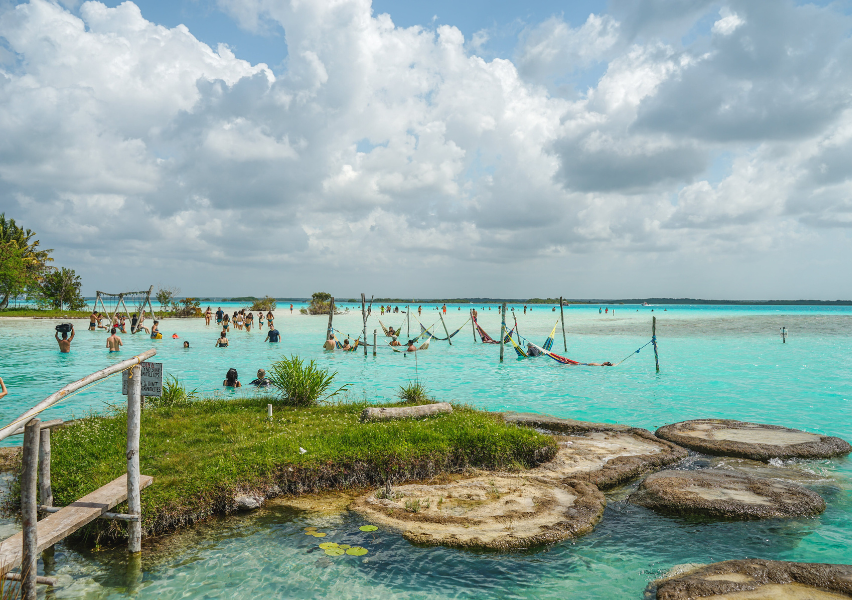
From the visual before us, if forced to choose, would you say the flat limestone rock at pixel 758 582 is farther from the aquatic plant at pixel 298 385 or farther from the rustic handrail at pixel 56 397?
the aquatic plant at pixel 298 385

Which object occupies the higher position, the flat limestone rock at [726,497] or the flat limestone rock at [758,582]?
the flat limestone rock at [758,582]

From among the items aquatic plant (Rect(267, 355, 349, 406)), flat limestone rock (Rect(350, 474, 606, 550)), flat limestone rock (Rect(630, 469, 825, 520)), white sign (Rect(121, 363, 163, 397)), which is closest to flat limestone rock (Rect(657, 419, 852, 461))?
flat limestone rock (Rect(630, 469, 825, 520))

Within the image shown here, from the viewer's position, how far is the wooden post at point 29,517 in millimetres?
4258

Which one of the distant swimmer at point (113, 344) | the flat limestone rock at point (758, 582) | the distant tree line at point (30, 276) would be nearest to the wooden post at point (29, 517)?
the flat limestone rock at point (758, 582)

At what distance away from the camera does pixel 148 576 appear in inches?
208

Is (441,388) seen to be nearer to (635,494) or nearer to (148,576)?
(635,494)

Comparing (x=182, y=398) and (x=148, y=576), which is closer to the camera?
(x=148, y=576)

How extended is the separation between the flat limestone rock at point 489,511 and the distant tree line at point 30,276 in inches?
2163

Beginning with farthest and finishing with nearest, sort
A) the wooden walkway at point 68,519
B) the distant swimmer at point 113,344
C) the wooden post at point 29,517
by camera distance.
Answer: the distant swimmer at point 113,344, the wooden walkway at point 68,519, the wooden post at point 29,517

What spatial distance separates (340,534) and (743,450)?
8.19m

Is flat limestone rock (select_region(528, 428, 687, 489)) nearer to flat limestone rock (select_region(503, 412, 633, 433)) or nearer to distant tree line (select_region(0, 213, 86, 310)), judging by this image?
flat limestone rock (select_region(503, 412, 633, 433))

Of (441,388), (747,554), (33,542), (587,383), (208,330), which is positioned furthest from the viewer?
(208,330)

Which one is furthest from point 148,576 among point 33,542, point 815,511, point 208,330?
point 208,330

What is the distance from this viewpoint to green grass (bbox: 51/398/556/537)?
6660 millimetres
